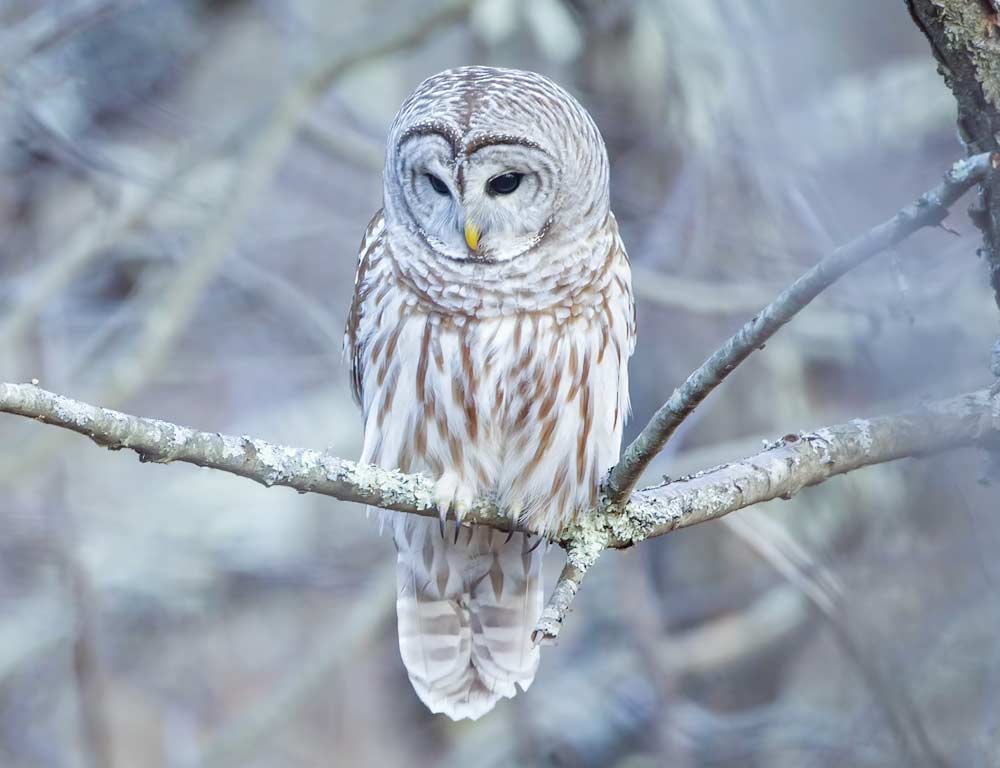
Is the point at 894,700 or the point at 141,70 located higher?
the point at 141,70

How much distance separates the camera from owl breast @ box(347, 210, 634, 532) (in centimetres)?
363

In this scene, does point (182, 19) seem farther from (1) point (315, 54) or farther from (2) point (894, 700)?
(2) point (894, 700)

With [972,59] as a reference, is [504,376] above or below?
below

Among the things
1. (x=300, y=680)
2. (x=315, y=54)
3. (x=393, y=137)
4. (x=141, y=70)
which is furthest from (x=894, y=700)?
(x=141, y=70)

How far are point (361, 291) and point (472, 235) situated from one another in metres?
0.49

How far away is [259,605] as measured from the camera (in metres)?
7.09

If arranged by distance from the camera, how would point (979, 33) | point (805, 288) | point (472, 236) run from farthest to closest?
point (472, 236) → point (979, 33) → point (805, 288)

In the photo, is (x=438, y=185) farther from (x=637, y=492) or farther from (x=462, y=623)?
(x=462, y=623)

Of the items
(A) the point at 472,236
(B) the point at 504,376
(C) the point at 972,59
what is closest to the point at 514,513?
(B) the point at 504,376

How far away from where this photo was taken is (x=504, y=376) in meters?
3.63

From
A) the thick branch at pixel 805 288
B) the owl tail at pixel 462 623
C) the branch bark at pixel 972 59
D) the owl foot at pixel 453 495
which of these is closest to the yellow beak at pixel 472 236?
the owl foot at pixel 453 495

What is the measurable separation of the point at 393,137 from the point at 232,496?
3684mm

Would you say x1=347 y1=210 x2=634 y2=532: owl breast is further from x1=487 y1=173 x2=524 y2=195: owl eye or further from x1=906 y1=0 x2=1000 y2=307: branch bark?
x1=906 y1=0 x2=1000 y2=307: branch bark

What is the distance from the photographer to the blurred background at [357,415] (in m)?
4.72
